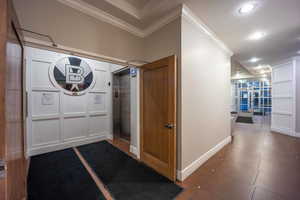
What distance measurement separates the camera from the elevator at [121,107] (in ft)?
13.5

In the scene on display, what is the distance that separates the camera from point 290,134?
14.6ft

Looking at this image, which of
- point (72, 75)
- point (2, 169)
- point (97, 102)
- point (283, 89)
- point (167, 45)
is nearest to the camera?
point (2, 169)

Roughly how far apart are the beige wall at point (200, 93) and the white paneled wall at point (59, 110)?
292 centimetres

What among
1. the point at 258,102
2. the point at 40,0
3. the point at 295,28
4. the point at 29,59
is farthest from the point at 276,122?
the point at 29,59

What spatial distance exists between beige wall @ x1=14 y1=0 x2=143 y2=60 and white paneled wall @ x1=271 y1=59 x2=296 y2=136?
6.13 m

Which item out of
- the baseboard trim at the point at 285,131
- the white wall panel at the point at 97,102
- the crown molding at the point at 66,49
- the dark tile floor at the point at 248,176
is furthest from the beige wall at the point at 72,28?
the baseboard trim at the point at 285,131

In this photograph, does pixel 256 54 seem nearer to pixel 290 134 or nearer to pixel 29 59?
pixel 290 134

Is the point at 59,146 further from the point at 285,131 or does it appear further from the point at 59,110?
the point at 285,131

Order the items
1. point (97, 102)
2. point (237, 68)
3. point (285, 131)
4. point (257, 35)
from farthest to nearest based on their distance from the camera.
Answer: point (237, 68) < point (285, 131) < point (97, 102) < point (257, 35)

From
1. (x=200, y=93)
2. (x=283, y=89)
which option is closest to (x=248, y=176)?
(x=200, y=93)

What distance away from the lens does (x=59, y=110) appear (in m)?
3.26

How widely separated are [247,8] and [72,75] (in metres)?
4.21

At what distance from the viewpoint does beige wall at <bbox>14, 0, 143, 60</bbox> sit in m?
1.42

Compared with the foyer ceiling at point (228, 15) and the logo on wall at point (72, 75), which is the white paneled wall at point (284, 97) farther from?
the logo on wall at point (72, 75)
